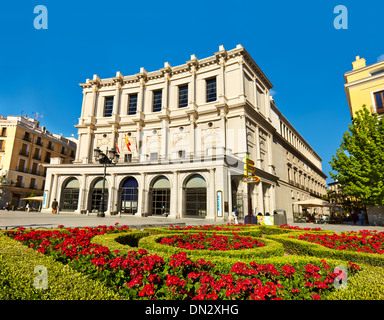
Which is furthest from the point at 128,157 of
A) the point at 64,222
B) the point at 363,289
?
the point at 363,289

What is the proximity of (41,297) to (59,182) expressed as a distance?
3113 cm

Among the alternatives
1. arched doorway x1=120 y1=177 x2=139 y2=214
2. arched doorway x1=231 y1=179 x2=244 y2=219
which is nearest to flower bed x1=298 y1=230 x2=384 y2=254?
arched doorway x1=231 y1=179 x2=244 y2=219

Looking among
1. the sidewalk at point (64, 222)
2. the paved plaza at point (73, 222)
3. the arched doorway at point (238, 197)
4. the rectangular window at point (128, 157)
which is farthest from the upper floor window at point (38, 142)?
the arched doorway at point (238, 197)

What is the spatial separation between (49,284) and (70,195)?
98.7 ft

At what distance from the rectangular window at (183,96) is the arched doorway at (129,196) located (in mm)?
12825

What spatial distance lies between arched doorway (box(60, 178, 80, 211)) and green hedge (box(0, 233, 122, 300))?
2786cm

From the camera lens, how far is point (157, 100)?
33594mm

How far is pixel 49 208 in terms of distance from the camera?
28719 mm

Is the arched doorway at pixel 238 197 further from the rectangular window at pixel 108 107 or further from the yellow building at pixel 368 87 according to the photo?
the rectangular window at pixel 108 107

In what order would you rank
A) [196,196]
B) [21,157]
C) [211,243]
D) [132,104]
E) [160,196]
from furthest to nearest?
1. [21,157]
2. [132,104]
3. [160,196]
4. [196,196]
5. [211,243]

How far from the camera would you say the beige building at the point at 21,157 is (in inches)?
1516

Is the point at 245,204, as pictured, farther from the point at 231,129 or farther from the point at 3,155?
the point at 3,155

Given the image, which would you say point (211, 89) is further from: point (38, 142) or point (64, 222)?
point (38, 142)
